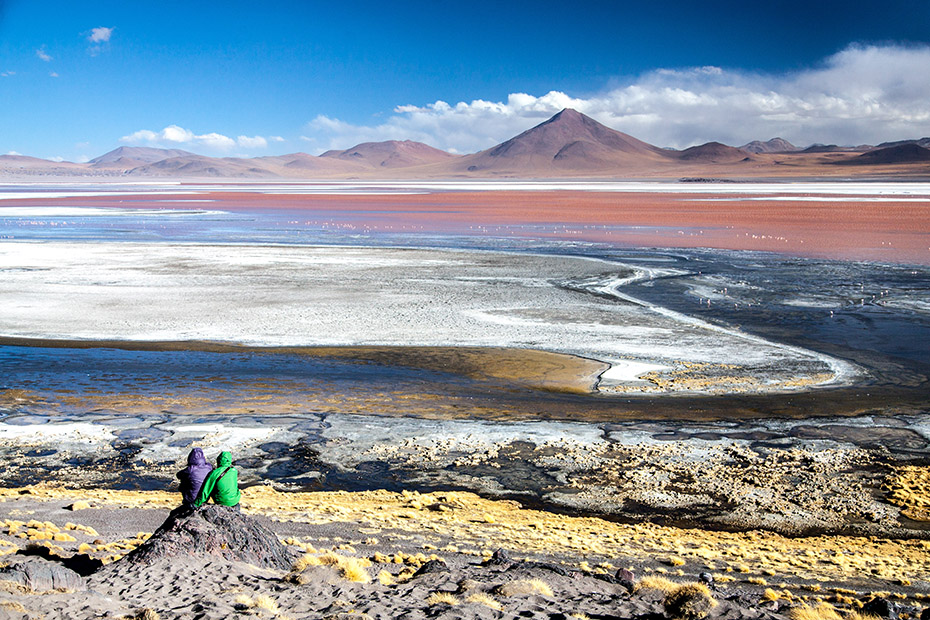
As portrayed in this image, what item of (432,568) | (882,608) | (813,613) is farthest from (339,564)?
(882,608)

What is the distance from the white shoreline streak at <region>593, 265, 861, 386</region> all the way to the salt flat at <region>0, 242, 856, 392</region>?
51 mm

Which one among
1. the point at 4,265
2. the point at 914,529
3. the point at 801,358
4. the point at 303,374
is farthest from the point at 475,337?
the point at 4,265

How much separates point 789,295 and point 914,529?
13116 mm

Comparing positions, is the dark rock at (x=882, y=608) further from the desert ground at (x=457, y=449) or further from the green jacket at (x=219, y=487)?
the green jacket at (x=219, y=487)

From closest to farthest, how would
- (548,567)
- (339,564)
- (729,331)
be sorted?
(339,564), (548,567), (729,331)

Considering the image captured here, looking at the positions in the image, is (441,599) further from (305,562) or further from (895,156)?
(895,156)

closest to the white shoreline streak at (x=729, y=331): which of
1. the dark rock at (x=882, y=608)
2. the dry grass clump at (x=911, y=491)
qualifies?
the dry grass clump at (x=911, y=491)

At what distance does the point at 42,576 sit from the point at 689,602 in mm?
4010

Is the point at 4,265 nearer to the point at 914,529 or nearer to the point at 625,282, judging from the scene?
the point at 625,282

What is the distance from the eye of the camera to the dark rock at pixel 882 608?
17.3ft

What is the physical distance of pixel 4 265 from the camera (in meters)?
24.5

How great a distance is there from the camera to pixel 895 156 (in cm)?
16800

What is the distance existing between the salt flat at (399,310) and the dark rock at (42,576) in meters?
8.37

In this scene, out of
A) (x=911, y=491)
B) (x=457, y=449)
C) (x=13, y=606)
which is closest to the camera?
(x=13, y=606)
